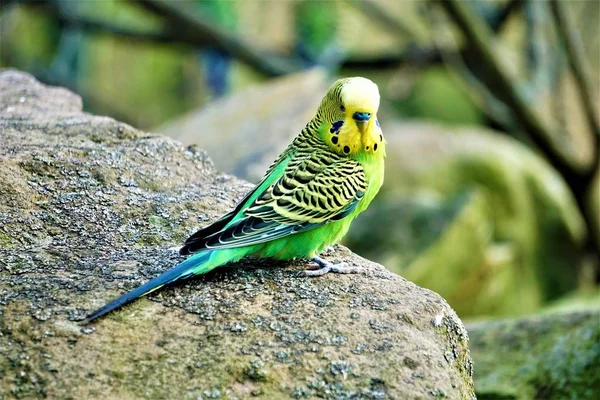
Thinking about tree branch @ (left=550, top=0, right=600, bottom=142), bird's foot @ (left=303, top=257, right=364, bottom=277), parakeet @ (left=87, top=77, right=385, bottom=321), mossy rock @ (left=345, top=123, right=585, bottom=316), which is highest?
tree branch @ (left=550, top=0, right=600, bottom=142)

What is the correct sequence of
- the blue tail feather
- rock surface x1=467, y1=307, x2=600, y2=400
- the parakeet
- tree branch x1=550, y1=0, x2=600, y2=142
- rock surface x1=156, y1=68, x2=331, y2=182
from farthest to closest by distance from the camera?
tree branch x1=550, y1=0, x2=600, y2=142 → rock surface x1=156, y1=68, x2=331, y2=182 → rock surface x1=467, y1=307, x2=600, y2=400 → the parakeet → the blue tail feather

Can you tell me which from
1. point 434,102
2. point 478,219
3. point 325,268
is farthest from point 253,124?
point 434,102

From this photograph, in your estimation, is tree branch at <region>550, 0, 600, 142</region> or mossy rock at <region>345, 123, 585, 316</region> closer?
mossy rock at <region>345, 123, 585, 316</region>

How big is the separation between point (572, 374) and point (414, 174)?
559cm

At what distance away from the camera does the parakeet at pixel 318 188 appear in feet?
11.4

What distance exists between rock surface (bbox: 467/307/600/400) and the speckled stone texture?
1.72 m

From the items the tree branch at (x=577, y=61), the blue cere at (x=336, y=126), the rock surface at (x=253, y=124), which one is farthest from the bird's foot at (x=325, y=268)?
the tree branch at (x=577, y=61)

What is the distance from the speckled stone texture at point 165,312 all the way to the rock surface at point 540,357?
1719mm

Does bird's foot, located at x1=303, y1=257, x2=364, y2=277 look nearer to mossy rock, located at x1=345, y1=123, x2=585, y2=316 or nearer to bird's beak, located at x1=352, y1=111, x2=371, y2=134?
bird's beak, located at x1=352, y1=111, x2=371, y2=134

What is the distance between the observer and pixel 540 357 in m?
5.11

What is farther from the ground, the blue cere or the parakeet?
the blue cere

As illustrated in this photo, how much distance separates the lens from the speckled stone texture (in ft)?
9.08

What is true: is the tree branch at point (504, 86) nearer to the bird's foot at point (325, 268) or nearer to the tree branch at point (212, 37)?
the tree branch at point (212, 37)

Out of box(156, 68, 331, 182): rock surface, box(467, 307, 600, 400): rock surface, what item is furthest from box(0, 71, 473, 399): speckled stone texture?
box(156, 68, 331, 182): rock surface
